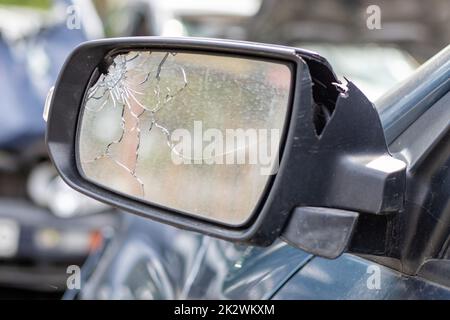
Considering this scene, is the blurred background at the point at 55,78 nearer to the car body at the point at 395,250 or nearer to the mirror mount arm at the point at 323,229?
the car body at the point at 395,250

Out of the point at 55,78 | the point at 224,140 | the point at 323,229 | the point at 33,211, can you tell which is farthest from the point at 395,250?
the point at 55,78

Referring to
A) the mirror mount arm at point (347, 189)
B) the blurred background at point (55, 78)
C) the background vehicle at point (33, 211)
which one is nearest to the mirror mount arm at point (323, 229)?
the mirror mount arm at point (347, 189)

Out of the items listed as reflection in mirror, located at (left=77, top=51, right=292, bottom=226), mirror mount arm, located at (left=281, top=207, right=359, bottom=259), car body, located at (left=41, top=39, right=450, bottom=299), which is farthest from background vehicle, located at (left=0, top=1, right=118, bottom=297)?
mirror mount arm, located at (left=281, top=207, right=359, bottom=259)

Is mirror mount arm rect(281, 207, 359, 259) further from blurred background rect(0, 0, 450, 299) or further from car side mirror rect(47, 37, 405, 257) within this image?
blurred background rect(0, 0, 450, 299)

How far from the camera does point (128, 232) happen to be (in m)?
2.67

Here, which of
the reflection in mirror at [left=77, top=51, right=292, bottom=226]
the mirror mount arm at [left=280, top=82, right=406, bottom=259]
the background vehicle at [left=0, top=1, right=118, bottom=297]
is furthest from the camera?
the background vehicle at [left=0, top=1, right=118, bottom=297]

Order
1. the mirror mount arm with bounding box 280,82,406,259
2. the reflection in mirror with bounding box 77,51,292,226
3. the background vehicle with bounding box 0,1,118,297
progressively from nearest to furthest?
the mirror mount arm with bounding box 280,82,406,259 → the reflection in mirror with bounding box 77,51,292,226 → the background vehicle with bounding box 0,1,118,297

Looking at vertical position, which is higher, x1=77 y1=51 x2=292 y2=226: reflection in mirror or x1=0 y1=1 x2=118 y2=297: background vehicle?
x1=77 y1=51 x2=292 y2=226: reflection in mirror

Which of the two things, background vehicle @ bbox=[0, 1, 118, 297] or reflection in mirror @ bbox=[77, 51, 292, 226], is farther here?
background vehicle @ bbox=[0, 1, 118, 297]

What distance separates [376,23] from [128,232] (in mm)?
1035

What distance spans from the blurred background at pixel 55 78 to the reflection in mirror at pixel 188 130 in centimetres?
281

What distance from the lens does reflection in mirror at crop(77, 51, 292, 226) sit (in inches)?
51.9

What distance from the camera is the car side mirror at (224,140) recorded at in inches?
47.8

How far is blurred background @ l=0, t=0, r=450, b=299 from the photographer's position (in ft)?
17.5
